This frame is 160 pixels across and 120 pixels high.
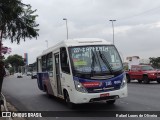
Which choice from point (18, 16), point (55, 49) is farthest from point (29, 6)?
point (55, 49)

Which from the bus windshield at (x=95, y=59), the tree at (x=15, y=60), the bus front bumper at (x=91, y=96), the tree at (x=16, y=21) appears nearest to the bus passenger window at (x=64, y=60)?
the bus windshield at (x=95, y=59)

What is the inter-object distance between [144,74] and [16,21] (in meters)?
14.6

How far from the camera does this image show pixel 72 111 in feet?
41.3

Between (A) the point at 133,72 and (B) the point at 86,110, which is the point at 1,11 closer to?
(B) the point at 86,110

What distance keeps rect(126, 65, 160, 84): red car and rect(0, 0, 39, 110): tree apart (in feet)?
42.0

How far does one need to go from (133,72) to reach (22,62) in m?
128

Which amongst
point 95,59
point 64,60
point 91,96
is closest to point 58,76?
point 64,60

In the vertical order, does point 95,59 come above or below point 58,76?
above

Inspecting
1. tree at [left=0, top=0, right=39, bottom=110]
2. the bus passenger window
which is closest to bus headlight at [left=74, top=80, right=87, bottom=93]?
the bus passenger window

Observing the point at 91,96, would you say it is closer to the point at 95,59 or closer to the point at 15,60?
the point at 95,59

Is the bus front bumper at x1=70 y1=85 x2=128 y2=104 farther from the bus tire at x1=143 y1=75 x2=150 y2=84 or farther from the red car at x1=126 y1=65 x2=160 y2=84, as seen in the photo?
the bus tire at x1=143 y1=75 x2=150 y2=84

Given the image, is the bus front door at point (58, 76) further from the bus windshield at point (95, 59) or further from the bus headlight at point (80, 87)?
the bus headlight at point (80, 87)

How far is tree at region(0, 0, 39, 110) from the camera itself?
659 inches

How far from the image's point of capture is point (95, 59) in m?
12.4
